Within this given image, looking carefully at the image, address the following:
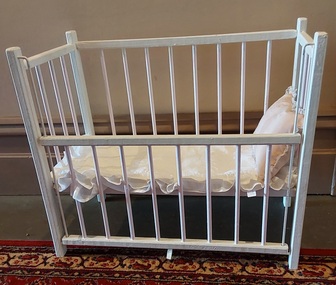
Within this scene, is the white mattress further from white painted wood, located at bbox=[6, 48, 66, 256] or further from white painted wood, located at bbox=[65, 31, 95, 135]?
white painted wood, located at bbox=[65, 31, 95, 135]

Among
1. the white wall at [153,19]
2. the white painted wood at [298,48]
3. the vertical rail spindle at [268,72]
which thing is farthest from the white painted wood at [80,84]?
the white painted wood at [298,48]

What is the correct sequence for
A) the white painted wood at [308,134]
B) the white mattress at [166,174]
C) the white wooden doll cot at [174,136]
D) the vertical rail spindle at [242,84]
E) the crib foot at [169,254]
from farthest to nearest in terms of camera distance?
1. the vertical rail spindle at [242,84]
2. the crib foot at [169,254]
3. the white mattress at [166,174]
4. the white wooden doll cot at [174,136]
5. the white painted wood at [308,134]

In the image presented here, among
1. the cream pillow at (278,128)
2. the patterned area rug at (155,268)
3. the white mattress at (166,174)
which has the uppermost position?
the cream pillow at (278,128)

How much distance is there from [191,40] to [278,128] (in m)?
0.55

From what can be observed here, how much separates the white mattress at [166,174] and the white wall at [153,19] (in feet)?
1.84

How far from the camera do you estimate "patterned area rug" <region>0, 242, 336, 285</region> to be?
4.30 feet

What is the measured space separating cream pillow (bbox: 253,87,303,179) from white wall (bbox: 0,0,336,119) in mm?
359

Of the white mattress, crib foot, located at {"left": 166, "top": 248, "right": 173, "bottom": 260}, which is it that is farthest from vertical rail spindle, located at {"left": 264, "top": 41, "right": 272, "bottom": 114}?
crib foot, located at {"left": 166, "top": 248, "right": 173, "bottom": 260}

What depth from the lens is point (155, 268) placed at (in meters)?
1.38

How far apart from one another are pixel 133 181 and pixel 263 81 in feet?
2.63

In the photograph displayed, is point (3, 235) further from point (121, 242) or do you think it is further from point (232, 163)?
point (232, 163)

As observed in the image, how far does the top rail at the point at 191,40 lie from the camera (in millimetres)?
1444

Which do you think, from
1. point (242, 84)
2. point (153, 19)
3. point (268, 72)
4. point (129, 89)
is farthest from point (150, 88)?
point (268, 72)

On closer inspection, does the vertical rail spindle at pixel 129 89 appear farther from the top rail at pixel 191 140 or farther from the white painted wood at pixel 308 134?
the white painted wood at pixel 308 134
